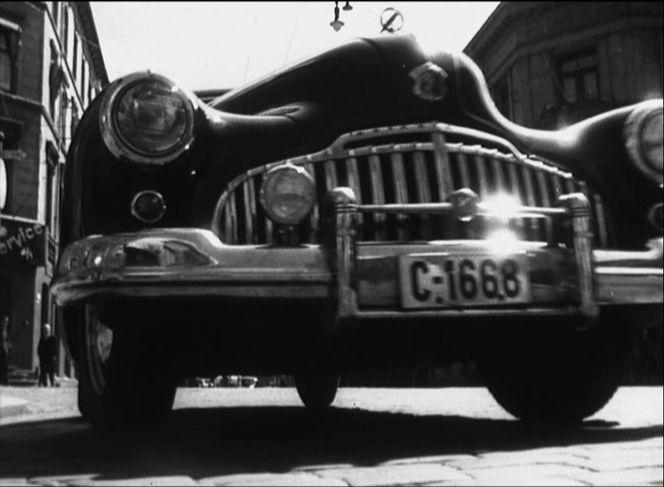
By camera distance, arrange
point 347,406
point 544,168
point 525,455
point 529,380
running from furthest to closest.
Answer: point 347,406 < point 529,380 < point 544,168 < point 525,455

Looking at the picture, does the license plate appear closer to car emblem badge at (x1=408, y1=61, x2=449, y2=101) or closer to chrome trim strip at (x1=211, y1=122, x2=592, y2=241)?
chrome trim strip at (x1=211, y1=122, x2=592, y2=241)

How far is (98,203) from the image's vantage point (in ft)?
8.27

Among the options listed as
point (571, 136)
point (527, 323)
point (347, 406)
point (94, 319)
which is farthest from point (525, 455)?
point (347, 406)

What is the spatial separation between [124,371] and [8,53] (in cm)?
99

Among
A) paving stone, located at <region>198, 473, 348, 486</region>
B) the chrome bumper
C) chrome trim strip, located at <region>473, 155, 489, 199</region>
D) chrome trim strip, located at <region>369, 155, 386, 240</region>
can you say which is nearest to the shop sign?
the chrome bumper

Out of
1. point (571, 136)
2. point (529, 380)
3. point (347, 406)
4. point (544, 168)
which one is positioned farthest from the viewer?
point (347, 406)

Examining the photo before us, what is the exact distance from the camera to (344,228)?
2.38 m

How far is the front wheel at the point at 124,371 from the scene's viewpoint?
2.51m

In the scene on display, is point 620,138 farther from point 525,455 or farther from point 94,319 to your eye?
point 94,319

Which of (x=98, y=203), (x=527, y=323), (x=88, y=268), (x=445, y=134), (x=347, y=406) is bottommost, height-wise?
(x=347, y=406)

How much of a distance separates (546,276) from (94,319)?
1.46m

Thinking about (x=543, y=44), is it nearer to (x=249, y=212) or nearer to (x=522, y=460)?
(x=249, y=212)

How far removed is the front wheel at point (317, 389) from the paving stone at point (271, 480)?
7.91 feet

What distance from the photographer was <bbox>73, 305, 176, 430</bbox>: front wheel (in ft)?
8.23
